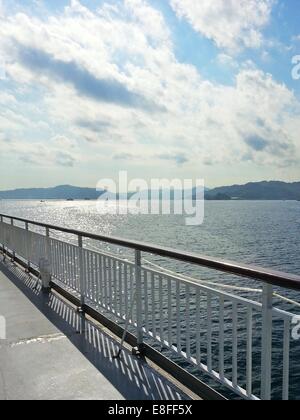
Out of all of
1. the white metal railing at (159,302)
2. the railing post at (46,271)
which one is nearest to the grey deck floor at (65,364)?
the white metal railing at (159,302)

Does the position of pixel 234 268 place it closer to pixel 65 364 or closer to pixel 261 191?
pixel 65 364

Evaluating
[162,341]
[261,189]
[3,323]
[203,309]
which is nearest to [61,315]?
[3,323]

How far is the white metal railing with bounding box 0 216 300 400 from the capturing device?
2.30 m

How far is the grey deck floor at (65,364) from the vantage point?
2.85 m

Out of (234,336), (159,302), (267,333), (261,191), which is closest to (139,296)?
(159,302)

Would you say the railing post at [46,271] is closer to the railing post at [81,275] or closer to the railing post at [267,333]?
the railing post at [81,275]

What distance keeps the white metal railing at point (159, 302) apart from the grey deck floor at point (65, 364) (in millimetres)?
297

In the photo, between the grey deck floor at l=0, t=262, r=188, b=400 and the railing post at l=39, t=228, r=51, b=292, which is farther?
the railing post at l=39, t=228, r=51, b=292

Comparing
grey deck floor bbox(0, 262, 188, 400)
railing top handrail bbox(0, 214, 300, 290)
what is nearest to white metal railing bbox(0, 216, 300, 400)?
railing top handrail bbox(0, 214, 300, 290)

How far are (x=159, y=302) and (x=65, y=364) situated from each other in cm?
102

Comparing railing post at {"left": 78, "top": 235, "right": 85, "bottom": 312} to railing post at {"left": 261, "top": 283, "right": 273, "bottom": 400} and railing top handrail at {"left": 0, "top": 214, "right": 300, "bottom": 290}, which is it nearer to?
railing top handrail at {"left": 0, "top": 214, "right": 300, "bottom": 290}

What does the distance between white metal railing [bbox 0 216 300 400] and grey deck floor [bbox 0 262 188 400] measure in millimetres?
297

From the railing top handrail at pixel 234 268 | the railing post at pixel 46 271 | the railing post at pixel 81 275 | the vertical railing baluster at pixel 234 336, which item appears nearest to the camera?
the railing top handrail at pixel 234 268
